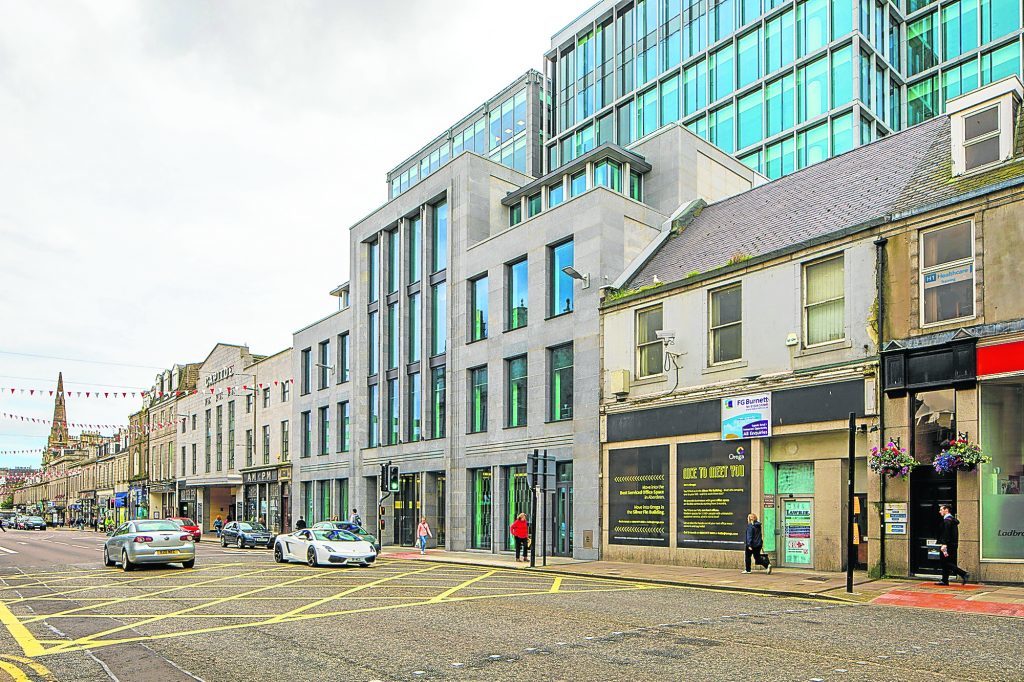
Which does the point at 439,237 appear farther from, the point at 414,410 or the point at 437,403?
the point at 414,410

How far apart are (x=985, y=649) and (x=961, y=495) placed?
896 cm

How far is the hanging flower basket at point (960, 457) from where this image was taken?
60.6ft

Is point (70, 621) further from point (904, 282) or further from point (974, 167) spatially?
point (974, 167)

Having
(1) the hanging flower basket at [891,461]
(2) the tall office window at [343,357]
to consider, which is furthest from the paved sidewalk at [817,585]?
(2) the tall office window at [343,357]

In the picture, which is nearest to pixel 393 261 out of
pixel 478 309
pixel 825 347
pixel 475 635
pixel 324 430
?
pixel 478 309

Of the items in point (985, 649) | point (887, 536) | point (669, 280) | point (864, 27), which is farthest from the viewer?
point (864, 27)

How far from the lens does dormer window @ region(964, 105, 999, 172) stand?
819 inches

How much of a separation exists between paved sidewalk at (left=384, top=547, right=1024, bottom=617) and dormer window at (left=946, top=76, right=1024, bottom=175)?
31.6 ft

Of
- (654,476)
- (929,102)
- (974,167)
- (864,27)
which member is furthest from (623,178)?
(929,102)

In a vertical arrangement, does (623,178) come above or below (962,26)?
below

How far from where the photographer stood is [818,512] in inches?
873

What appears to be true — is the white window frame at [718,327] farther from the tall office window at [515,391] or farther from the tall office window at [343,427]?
the tall office window at [343,427]

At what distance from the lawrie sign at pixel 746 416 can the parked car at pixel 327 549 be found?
36.1 ft

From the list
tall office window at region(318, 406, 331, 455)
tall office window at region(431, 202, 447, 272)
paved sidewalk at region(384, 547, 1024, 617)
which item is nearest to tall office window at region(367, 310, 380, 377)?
tall office window at region(318, 406, 331, 455)
